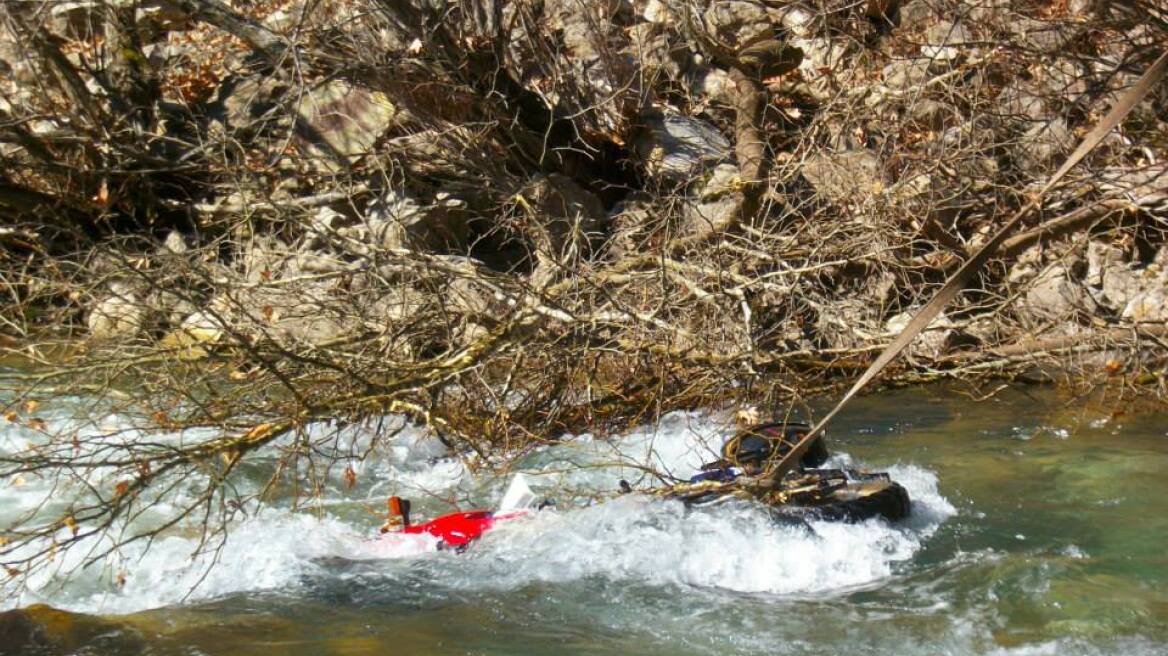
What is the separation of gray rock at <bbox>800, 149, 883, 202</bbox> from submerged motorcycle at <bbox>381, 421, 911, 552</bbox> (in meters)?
Answer: 1.97

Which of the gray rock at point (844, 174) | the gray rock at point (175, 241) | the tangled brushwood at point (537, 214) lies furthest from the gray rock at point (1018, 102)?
the gray rock at point (175, 241)

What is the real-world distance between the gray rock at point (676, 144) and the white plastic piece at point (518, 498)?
434cm

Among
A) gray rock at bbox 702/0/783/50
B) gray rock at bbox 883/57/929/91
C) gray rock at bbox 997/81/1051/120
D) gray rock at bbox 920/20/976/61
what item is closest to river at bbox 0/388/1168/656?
gray rock at bbox 997/81/1051/120

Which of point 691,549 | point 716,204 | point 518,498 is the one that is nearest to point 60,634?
point 518,498

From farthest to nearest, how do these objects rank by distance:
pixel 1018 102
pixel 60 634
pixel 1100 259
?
1. pixel 1100 259
2. pixel 1018 102
3. pixel 60 634

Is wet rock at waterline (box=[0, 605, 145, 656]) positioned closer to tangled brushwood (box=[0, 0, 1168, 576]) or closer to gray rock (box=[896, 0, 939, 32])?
tangled brushwood (box=[0, 0, 1168, 576])

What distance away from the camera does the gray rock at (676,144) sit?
382 inches

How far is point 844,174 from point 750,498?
2844 mm

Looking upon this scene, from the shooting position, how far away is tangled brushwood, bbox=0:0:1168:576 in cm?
542

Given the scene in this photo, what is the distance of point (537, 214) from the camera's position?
7059mm

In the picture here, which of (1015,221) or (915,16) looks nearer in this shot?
(1015,221)

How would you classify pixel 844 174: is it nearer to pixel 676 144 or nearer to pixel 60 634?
pixel 676 144

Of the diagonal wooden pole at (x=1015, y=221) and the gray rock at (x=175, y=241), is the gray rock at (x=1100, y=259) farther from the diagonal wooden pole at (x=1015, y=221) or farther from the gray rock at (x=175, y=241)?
the gray rock at (x=175, y=241)

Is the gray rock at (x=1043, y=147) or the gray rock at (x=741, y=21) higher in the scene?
the gray rock at (x=741, y=21)
